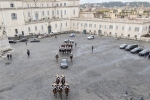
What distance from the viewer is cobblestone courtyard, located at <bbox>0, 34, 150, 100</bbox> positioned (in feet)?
56.0

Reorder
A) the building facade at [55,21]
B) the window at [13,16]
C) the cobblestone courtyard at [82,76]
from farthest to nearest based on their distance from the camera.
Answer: the window at [13,16] < the building facade at [55,21] < the cobblestone courtyard at [82,76]

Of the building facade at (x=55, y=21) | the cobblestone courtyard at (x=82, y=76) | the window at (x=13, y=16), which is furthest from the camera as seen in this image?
the window at (x=13, y=16)

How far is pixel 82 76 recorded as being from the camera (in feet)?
70.2

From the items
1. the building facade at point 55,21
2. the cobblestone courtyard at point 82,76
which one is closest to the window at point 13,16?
the building facade at point 55,21

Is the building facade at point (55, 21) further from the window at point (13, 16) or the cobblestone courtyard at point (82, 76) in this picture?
the cobblestone courtyard at point (82, 76)

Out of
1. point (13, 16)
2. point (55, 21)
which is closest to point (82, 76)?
point (13, 16)

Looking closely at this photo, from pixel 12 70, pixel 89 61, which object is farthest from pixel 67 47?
pixel 12 70

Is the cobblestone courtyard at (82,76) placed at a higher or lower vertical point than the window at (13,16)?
lower

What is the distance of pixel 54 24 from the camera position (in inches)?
2222

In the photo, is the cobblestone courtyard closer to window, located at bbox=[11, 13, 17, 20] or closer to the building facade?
Answer: the building facade

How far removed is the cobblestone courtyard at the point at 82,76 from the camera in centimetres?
1708

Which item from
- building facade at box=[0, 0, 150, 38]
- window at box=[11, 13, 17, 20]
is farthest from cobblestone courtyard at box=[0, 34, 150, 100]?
window at box=[11, 13, 17, 20]

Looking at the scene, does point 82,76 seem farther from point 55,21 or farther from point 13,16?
point 55,21

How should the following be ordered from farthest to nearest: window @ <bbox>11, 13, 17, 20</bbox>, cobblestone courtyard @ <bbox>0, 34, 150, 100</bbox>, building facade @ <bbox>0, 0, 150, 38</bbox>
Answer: window @ <bbox>11, 13, 17, 20</bbox>, building facade @ <bbox>0, 0, 150, 38</bbox>, cobblestone courtyard @ <bbox>0, 34, 150, 100</bbox>
